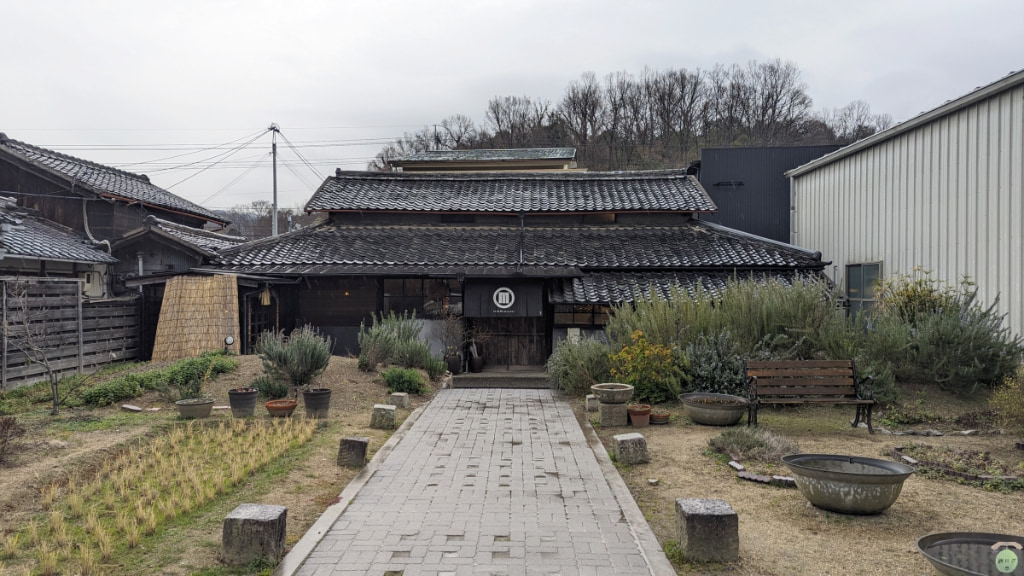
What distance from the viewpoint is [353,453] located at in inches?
280

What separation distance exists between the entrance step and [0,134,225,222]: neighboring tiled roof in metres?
→ 13.5

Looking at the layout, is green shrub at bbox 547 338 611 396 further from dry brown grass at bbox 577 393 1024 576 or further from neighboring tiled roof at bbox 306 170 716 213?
neighboring tiled roof at bbox 306 170 716 213

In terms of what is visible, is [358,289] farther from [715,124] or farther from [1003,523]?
[715,124]

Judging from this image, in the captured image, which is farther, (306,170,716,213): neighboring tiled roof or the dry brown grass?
(306,170,716,213): neighboring tiled roof

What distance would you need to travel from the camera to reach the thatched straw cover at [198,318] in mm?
14211

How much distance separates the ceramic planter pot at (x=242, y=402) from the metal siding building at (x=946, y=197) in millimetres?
12637

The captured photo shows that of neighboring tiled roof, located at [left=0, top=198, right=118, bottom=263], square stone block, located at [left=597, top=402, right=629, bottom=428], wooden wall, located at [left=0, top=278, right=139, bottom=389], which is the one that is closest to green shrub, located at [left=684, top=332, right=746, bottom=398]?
square stone block, located at [left=597, top=402, right=629, bottom=428]

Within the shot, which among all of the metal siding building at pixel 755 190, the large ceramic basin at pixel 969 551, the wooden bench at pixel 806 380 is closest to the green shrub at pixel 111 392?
the wooden bench at pixel 806 380

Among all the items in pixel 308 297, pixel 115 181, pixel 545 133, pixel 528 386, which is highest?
pixel 545 133

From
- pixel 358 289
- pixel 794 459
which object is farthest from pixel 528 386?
pixel 794 459

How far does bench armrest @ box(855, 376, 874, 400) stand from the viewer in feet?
30.0

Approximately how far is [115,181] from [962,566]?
24862 millimetres

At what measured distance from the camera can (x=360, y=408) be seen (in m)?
10.9

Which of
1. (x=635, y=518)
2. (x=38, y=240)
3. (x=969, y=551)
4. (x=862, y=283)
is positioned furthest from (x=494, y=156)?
(x=969, y=551)
